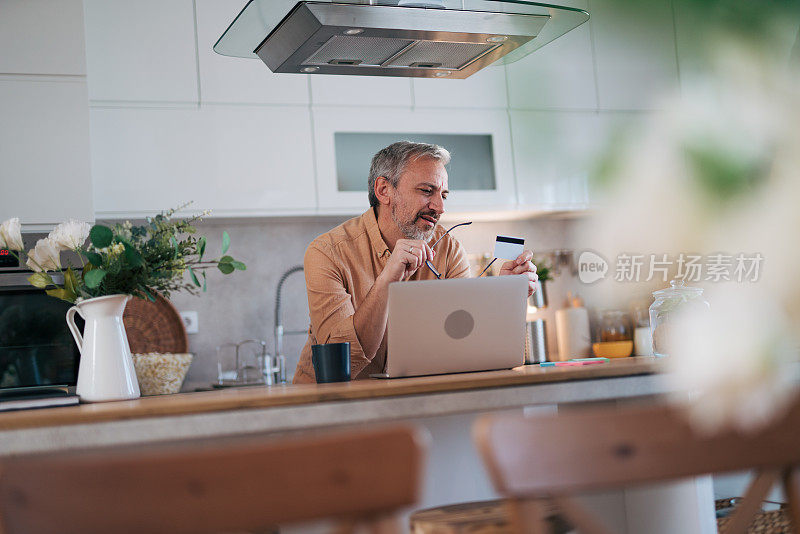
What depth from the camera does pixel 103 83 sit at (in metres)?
3.21

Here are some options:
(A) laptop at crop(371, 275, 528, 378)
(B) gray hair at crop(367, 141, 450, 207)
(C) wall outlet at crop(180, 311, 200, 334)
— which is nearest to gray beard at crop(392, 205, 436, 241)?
(B) gray hair at crop(367, 141, 450, 207)

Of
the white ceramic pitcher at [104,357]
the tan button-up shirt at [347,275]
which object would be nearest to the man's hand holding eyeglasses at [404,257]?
the tan button-up shirt at [347,275]

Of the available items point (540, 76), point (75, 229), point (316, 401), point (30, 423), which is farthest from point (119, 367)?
point (540, 76)

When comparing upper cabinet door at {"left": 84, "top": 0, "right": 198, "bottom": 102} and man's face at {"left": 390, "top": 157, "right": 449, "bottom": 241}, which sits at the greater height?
upper cabinet door at {"left": 84, "top": 0, "right": 198, "bottom": 102}

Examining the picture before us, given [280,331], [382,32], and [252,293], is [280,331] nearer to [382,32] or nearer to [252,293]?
[252,293]

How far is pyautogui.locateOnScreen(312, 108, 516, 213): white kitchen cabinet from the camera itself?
3445 millimetres

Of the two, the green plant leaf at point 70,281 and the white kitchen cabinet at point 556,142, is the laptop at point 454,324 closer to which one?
the green plant leaf at point 70,281

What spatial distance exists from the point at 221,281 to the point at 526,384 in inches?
91.9

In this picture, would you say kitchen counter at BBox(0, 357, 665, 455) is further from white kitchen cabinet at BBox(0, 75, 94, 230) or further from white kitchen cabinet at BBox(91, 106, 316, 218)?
white kitchen cabinet at BBox(91, 106, 316, 218)

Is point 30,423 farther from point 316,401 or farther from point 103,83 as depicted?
point 103,83

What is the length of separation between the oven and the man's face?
119 centimetres

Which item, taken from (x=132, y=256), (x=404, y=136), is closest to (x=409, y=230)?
(x=132, y=256)

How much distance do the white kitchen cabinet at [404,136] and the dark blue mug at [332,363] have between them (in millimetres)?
1673

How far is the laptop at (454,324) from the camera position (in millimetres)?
1745
